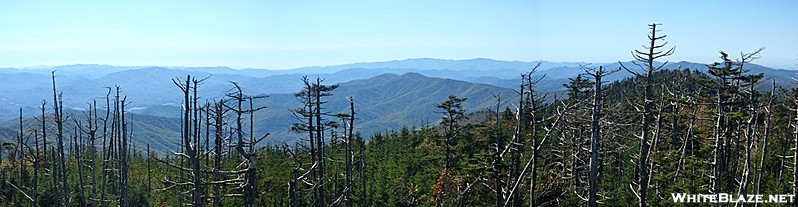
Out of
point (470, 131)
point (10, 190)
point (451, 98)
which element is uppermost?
point (451, 98)

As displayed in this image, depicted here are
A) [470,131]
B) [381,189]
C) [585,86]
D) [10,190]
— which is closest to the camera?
[585,86]

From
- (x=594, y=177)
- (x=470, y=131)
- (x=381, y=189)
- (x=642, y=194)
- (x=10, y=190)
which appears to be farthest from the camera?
(x=10, y=190)

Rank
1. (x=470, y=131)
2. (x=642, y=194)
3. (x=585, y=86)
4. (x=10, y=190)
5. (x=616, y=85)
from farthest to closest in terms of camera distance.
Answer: (x=616, y=85) → (x=10, y=190) → (x=470, y=131) → (x=585, y=86) → (x=642, y=194)

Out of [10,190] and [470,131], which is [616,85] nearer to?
[470,131]

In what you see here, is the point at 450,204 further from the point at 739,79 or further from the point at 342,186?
the point at 739,79

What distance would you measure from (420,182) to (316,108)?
561 inches

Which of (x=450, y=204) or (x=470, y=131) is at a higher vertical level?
(x=470, y=131)

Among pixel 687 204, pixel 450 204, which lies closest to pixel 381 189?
pixel 450 204

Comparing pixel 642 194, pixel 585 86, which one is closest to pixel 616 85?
pixel 585 86

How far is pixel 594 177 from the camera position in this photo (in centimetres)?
1639

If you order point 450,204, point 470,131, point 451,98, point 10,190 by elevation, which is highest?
point 451,98

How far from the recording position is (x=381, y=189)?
33.6 m

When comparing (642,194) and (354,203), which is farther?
(354,203)

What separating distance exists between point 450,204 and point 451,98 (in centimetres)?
818
